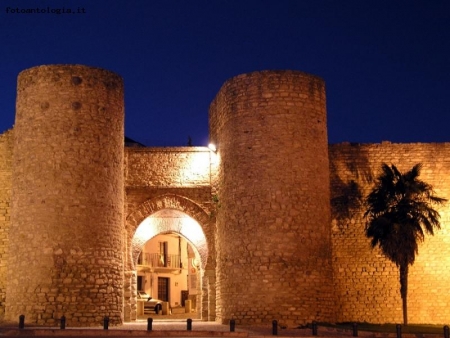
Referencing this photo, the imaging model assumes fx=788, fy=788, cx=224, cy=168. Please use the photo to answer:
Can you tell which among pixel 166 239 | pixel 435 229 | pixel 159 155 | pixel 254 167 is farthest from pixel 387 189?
pixel 166 239

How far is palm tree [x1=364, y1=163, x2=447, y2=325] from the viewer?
2112cm

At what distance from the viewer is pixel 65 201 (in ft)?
69.1

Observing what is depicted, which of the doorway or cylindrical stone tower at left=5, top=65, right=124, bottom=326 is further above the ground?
cylindrical stone tower at left=5, top=65, right=124, bottom=326

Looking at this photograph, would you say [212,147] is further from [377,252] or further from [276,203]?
[377,252]

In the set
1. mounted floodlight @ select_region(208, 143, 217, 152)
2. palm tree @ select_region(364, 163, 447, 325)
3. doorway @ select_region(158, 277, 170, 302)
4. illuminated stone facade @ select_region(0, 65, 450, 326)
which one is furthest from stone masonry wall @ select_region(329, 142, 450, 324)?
doorway @ select_region(158, 277, 170, 302)

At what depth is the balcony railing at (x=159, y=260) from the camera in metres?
39.5

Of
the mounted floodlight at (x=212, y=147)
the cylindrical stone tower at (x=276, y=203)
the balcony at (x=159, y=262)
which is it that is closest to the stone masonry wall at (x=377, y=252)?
the cylindrical stone tower at (x=276, y=203)

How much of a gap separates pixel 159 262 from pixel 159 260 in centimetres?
10

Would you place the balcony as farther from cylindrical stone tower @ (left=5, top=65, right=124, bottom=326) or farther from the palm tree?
the palm tree

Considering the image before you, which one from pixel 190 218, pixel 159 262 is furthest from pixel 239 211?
pixel 159 262

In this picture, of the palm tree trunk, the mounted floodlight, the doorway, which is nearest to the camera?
the palm tree trunk

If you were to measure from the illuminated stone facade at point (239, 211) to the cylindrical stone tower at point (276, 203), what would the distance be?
0.03m

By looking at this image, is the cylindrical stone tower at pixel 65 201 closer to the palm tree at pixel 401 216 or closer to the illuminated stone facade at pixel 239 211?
the illuminated stone facade at pixel 239 211

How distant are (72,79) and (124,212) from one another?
15.0 feet
